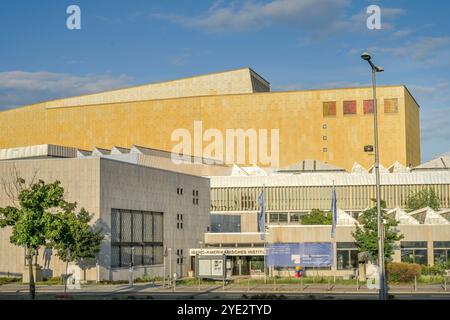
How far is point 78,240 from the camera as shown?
60625 mm

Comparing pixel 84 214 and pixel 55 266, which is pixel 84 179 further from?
pixel 55 266

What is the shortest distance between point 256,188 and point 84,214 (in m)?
72.4

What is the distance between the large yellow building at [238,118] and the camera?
539 feet

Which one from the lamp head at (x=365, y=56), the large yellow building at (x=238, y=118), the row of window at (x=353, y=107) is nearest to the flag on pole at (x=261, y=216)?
the lamp head at (x=365, y=56)

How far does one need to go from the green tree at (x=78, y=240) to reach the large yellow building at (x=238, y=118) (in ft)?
344

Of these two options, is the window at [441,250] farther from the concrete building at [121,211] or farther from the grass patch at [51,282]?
the grass patch at [51,282]

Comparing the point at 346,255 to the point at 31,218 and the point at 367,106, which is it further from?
the point at 367,106

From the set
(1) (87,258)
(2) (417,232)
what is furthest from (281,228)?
(1) (87,258)

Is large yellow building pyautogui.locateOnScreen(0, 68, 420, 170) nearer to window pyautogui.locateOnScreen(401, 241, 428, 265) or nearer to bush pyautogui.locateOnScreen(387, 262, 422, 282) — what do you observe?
window pyautogui.locateOnScreen(401, 241, 428, 265)

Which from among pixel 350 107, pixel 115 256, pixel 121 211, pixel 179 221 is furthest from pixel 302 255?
pixel 350 107

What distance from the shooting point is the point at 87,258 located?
6322cm

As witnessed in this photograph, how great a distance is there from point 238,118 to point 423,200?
58761mm

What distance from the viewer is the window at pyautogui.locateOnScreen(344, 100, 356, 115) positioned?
165m
